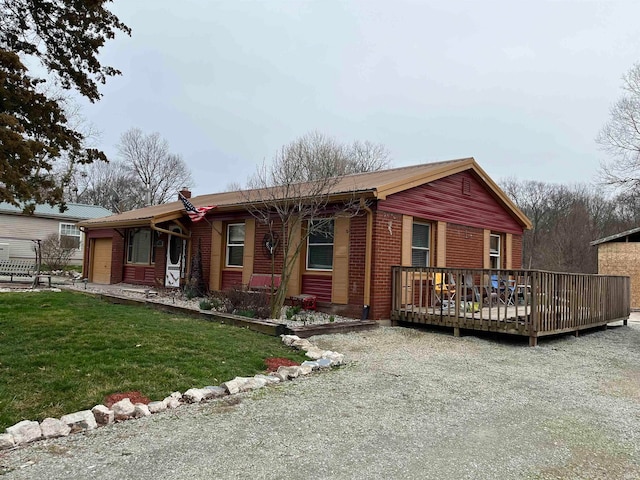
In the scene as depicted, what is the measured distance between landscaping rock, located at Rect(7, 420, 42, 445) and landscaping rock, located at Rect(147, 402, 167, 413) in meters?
0.91

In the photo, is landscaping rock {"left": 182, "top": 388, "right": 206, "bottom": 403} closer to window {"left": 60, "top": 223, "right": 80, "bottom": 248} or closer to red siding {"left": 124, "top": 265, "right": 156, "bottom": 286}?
red siding {"left": 124, "top": 265, "right": 156, "bottom": 286}

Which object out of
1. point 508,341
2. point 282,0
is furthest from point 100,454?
point 282,0

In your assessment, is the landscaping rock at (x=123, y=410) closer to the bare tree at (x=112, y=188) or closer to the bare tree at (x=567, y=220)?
the bare tree at (x=567, y=220)

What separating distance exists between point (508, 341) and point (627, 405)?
3.58 metres

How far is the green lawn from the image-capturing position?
14.0ft

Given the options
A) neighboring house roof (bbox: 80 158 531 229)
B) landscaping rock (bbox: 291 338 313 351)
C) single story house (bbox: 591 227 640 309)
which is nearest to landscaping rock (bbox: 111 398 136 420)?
landscaping rock (bbox: 291 338 313 351)

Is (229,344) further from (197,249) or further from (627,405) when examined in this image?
(197,249)

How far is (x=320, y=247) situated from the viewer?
10.8 m

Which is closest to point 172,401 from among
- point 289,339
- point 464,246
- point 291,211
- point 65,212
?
point 289,339

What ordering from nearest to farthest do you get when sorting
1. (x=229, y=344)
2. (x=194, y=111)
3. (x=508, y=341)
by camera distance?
(x=229, y=344)
(x=508, y=341)
(x=194, y=111)

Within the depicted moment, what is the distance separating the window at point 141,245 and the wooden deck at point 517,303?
938 cm

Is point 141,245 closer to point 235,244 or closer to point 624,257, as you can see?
point 235,244

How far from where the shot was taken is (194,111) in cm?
2169

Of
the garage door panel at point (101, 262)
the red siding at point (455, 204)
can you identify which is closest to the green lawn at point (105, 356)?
the red siding at point (455, 204)
